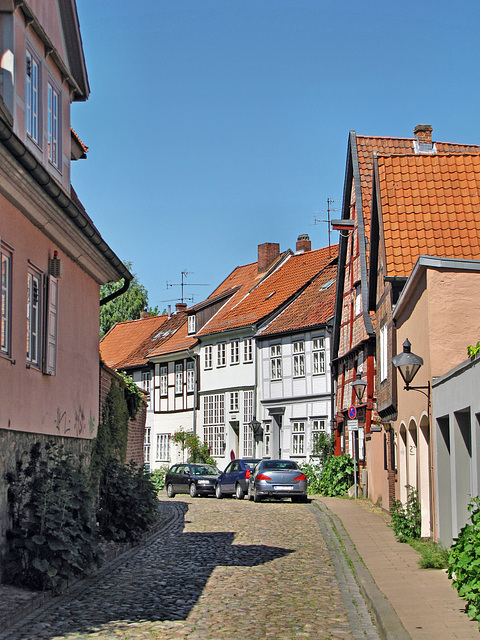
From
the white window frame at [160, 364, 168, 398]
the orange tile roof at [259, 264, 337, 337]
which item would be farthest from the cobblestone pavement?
the white window frame at [160, 364, 168, 398]

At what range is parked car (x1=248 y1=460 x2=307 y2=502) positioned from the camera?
88.7 ft

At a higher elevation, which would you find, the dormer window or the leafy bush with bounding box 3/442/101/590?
the dormer window

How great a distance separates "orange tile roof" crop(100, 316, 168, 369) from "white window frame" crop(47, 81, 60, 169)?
42.1 meters

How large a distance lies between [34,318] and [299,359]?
2729 centimetres

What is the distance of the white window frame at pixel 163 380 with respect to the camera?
49906 millimetres

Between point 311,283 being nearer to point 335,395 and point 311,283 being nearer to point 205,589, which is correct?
point 335,395

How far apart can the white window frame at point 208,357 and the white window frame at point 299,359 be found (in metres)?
7.91

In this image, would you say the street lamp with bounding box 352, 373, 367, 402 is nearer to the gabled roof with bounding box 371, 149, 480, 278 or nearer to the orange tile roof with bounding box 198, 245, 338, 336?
the gabled roof with bounding box 371, 149, 480, 278

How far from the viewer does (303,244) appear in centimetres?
4831

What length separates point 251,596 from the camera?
10.4m

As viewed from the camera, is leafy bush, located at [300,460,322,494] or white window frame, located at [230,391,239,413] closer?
leafy bush, located at [300,460,322,494]

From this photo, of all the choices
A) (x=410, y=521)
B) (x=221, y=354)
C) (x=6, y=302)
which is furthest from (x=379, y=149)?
(x=6, y=302)

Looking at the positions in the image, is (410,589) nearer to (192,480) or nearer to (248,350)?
(192,480)

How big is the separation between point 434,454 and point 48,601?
236 inches
